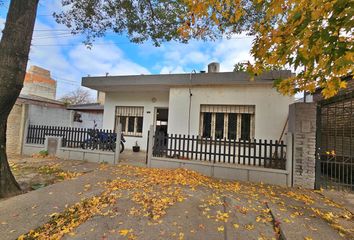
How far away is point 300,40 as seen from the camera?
9.94ft

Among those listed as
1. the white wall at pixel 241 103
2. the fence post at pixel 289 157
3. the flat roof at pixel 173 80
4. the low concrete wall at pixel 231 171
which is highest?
the flat roof at pixel 173 80

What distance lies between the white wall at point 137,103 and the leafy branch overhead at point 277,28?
153 inches

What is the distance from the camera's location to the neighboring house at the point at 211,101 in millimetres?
7988

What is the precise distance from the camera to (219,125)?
880 centimetres

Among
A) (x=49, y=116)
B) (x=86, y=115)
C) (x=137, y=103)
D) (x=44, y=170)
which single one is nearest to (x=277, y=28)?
(x=44, y=170)

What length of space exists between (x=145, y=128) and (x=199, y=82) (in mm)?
3954

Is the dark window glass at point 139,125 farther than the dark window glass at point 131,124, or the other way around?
the dark window glass at point 131,124

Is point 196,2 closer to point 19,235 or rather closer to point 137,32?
point 137,32

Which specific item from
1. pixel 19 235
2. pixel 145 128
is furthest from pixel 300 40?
pixel 145 128

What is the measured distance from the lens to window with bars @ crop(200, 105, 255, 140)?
8.42 metres

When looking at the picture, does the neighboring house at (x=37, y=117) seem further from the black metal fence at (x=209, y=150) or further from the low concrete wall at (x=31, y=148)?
the black metal fence at (x=209, y=150)

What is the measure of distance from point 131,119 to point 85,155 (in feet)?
12.2

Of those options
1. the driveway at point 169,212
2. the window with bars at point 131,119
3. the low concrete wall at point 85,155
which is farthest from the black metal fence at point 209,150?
the window with bars at point 131,119

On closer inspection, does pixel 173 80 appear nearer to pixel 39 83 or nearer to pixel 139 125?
pixel 139 125
